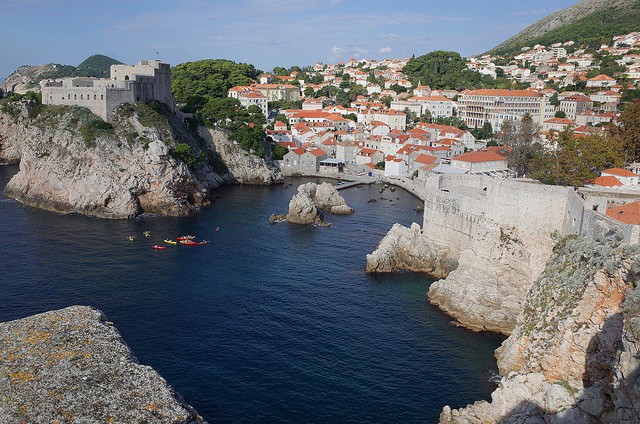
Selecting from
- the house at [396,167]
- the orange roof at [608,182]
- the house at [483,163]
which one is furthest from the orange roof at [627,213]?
the house at [396,167]

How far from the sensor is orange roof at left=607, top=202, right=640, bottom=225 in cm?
2017

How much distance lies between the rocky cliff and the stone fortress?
97cm

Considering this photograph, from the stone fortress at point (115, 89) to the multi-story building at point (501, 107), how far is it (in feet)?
169

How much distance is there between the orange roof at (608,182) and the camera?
99.8 ft

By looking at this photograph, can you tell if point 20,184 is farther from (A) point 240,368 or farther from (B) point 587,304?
(B) point 587,304

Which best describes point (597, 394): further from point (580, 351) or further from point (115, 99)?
point (115, 99)

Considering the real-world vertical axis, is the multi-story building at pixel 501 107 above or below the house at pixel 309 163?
above

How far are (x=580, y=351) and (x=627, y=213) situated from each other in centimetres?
721

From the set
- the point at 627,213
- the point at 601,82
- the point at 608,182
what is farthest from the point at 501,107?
the point at 627,213

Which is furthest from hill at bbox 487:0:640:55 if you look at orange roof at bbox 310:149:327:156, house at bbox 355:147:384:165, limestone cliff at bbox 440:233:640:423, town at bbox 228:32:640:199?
limestone cliff at bbox 440:233:640:423

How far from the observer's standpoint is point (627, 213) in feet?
68.7

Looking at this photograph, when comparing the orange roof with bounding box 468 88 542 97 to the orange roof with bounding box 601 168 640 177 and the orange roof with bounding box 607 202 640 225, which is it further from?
the orange roof with bounding box 607 202 640 225

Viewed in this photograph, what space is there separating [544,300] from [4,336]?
62.1 feet

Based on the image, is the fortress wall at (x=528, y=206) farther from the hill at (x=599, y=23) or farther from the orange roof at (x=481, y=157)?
the hill at (x=599, y=23)
